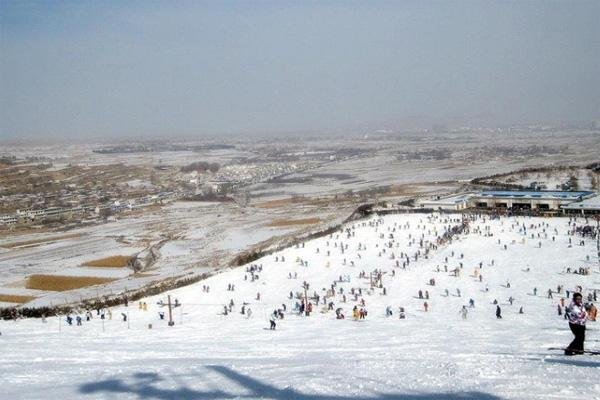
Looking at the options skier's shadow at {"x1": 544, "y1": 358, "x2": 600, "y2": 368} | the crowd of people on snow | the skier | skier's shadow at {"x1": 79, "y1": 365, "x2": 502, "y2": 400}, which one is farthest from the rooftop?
skier's shadow at {"x1": 79, "y1": 365, "x2": 502, "y2": 400}

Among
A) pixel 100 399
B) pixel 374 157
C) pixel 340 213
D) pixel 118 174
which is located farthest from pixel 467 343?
pixel 374 157

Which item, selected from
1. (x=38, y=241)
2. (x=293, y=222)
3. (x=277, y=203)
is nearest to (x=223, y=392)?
(x=38, y=241)

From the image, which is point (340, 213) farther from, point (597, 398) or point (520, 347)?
point (597, 398)

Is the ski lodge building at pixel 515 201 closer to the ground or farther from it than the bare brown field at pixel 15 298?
farther from it

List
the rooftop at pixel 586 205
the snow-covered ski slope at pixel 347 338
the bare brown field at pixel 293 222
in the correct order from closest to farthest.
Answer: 1. the snow-covered ski slope at pixel 347 338
2. the rooftop at pixel 586 205
3. the bare brown field at pixel 293 222

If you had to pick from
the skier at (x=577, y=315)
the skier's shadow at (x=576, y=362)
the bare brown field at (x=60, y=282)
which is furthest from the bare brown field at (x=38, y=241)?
the skier at (x=577, y=315)

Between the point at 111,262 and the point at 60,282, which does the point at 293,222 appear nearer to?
the point at 111,262

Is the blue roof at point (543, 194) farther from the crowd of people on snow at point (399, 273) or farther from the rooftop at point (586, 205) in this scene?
the crowd of people on snow at point (399, 273)
